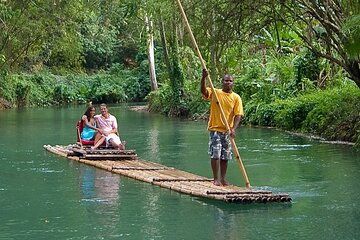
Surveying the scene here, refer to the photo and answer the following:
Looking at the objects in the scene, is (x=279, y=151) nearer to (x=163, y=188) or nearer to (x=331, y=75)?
(x=163, y=188)

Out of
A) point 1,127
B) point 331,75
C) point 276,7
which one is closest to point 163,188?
point 276,7

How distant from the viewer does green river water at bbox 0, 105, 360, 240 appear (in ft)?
30.0

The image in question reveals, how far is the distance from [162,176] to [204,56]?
22.8 ft

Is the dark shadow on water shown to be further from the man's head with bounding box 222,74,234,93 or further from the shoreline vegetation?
the shoreline vegetation

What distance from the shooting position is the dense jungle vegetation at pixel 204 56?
15.5m

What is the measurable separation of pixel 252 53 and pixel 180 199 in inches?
870

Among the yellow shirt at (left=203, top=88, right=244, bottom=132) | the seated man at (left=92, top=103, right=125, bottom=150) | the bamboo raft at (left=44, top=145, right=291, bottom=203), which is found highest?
the yellow shirt at (left=203, top=88, right=244, bottom=132)

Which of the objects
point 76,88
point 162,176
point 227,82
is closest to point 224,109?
point 227,82

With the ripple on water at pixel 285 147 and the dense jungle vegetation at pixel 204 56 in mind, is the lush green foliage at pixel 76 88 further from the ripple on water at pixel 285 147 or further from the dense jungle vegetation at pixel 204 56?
the ripple on water at pixel 285 147

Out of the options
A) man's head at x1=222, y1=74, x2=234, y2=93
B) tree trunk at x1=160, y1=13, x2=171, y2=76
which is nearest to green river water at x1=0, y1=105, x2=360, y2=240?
man's head at x1=222, y1=74, x2=234, y2=93

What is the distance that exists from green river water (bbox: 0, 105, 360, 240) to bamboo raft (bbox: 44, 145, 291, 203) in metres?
0.12

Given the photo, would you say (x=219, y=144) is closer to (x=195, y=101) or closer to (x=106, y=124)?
(x=106, y=124)

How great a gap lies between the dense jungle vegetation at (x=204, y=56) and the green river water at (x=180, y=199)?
6.59ft

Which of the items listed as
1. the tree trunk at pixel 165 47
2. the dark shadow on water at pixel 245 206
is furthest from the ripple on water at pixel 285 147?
the tree trunk at pixel 165 47
